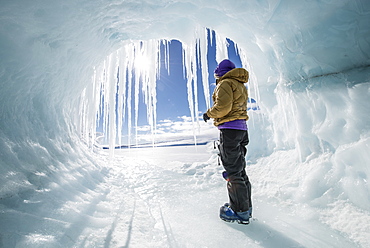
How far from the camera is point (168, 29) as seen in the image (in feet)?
12.0

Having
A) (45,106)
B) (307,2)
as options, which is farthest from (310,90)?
(45,106)

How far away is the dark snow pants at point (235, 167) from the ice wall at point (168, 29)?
1.04 metres

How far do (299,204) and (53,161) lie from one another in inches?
121

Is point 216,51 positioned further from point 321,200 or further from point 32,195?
point 32,195

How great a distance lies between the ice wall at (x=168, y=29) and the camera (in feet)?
5.74

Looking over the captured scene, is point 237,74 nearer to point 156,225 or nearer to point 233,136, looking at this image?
point 233,136

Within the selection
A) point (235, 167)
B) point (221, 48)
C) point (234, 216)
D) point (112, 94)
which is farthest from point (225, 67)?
point (112, 94)

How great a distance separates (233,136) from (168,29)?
2944 millimetres

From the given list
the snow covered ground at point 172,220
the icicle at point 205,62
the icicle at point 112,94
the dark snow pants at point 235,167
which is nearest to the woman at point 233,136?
the dark snow pants at point 235,167

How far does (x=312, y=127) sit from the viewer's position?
265cm

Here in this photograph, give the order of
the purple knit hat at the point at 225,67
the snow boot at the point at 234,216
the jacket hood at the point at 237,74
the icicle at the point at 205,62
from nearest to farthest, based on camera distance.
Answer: the snow boot at the point at 234,216, the jacket hood at the point at 237,74, the purple knit hat at the point at 225,67, the icicle at the point at 205,62

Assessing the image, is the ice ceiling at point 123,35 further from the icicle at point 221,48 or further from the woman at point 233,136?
the woman at point 233,136

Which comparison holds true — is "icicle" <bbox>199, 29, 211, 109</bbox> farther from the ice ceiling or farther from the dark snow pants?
the dark snow pants

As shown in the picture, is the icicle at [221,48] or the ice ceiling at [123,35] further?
the icicle at [221,48]
